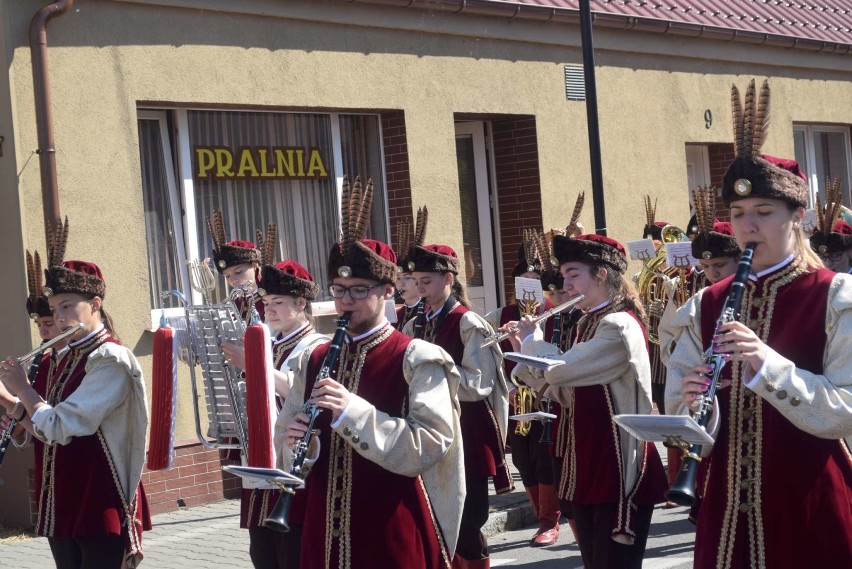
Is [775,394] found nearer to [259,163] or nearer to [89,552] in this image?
[89,552]

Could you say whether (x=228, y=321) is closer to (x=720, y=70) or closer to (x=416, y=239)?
(x=416, y=239)

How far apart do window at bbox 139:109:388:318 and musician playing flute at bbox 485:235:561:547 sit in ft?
7.99

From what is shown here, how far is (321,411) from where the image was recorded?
4.66 meters

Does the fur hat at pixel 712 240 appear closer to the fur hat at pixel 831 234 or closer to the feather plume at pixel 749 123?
the fur hat at pixel 831 234

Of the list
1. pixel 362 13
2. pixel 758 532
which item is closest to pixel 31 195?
pixel 362 13

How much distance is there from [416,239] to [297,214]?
159 inches

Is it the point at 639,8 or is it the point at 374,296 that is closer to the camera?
the point at 374,296

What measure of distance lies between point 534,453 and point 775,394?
523 cm

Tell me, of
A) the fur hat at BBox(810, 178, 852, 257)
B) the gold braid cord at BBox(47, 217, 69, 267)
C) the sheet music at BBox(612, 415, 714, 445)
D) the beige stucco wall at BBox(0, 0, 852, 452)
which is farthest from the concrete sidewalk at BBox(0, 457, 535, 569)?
the sheet music at BBox(612, 415, 714, 445)

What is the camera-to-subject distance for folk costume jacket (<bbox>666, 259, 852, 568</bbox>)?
13.0ft

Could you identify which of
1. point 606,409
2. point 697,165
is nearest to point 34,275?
point 606,409

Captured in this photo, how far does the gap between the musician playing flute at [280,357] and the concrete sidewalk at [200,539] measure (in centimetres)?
210

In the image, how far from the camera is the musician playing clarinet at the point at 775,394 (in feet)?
13.0

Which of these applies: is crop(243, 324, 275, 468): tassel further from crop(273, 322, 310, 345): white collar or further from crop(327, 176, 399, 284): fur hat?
crop(273, 322, 310, 345): white collar
